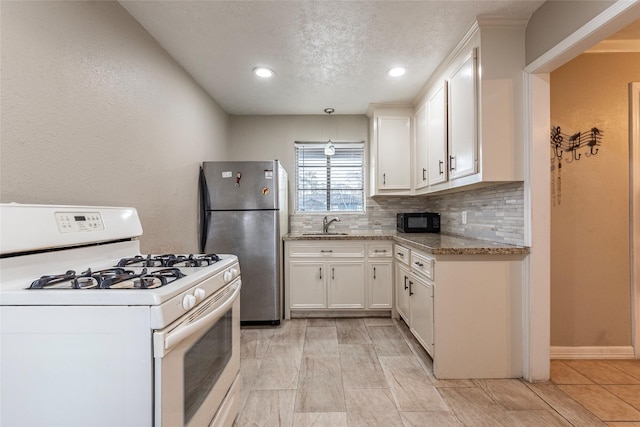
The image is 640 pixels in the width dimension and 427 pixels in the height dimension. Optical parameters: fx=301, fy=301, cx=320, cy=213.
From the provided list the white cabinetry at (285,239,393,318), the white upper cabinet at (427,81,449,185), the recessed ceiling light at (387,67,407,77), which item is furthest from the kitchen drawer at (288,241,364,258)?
the recessed ceiling light at (387,67,407,77)

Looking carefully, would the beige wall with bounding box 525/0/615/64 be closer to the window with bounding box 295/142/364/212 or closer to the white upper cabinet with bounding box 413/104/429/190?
the white upper cabinet with bounding box 413/104/429/190

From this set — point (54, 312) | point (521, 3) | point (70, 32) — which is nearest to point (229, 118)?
point (70, 32)

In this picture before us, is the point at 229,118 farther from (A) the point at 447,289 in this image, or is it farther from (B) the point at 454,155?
(A) the point at 447,289

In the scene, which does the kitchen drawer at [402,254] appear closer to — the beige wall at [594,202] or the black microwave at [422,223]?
the black microwave at [422,223]

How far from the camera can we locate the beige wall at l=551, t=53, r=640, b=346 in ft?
7.45

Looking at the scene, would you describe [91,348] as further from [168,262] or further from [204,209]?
[204,209]

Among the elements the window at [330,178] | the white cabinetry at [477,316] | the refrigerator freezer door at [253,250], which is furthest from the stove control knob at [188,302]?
the window at [330,178]

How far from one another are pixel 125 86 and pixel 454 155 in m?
2.33

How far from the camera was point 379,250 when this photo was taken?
3281mm

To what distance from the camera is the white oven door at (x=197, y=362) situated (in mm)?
893

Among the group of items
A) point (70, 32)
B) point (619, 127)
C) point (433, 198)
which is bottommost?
point (433, 198)

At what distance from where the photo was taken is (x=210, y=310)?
1.18 metres

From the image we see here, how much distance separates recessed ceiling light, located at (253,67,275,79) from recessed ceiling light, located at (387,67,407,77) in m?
1.04

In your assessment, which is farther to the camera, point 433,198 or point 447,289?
point 433,198
